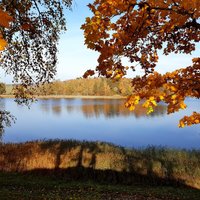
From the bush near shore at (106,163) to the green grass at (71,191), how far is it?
108cm

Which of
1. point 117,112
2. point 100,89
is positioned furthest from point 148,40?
point 100,89

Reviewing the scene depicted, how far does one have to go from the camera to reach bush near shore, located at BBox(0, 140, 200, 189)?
1592cm

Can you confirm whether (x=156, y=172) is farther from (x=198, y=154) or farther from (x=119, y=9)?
(x=119, y=9)

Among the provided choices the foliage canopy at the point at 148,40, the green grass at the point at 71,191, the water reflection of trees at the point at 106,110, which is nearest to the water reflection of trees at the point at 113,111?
the water reflection of trees at the point at 106,110

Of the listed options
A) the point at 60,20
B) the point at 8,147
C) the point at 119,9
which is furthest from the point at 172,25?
the point at 8,147

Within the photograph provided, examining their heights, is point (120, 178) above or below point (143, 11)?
below

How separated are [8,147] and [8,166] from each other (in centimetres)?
217

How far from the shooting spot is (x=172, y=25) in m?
7.39

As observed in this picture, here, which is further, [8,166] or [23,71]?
[8,166]

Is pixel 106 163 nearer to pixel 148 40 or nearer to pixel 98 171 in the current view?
pixel 98 171

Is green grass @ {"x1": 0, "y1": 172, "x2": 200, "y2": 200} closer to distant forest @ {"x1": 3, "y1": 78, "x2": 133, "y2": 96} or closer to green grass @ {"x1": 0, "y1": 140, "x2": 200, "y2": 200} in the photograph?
green grass @ {"x1": 0, "y1": 140, "x2": 200, "y2": 200}

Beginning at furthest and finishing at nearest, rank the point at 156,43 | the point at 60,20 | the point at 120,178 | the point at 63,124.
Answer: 1. the point at 63,124
2. the point at 120,178
3. the point at 60,20
4. the point at 156,43

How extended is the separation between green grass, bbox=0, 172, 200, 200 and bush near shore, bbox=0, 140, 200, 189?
108 centimetres

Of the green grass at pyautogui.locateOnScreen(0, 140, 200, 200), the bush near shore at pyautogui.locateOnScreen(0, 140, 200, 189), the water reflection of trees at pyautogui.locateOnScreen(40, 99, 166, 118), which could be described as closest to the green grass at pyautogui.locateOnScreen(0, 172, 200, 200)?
the green grass at pyautogui.locateOnScreen(0, 140, 200, 200)
